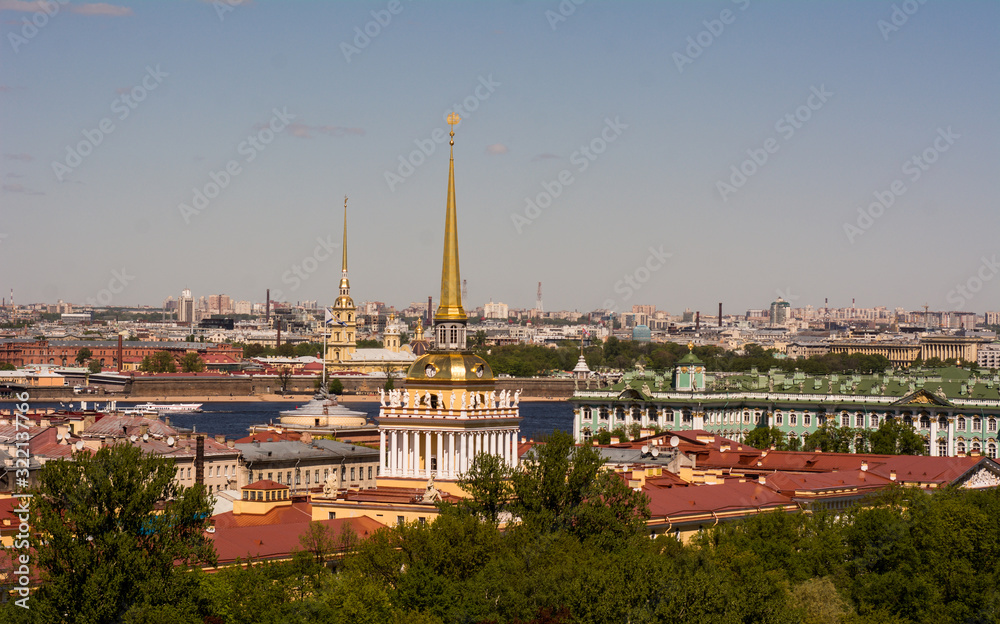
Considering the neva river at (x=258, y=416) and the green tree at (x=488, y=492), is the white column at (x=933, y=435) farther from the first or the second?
the green tree at (x=488, y=492)

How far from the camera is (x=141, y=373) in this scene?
618 feet

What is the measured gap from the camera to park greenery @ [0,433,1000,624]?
28234 mm

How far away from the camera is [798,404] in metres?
91.6

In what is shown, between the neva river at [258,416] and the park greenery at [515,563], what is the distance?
58.7 meters

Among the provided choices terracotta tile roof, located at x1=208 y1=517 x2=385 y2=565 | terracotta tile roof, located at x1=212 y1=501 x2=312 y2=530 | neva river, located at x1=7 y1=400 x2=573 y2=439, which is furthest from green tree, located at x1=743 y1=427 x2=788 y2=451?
terracotta tile roof, located at x1=208 y1=517 x2=385 y2=565

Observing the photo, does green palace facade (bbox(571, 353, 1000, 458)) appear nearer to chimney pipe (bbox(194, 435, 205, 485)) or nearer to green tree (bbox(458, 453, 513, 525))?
chimney pipe (bbox(194, 435, 205, 485))

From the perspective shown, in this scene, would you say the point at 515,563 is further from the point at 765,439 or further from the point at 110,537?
the point at 765,439

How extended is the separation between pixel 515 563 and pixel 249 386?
155 meters

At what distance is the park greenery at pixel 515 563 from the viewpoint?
92.6ft

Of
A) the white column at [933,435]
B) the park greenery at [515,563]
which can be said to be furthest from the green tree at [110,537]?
the white column at [933,435]

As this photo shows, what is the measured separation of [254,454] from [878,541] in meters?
27.3

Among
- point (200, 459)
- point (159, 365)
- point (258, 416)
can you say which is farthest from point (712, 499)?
point (159, 365)

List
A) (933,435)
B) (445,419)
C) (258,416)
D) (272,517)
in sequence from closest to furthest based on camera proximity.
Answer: (445,419) < (272,517) < (933,435) < (258,416)

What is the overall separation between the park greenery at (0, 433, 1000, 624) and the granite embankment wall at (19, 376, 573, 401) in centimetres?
13445
